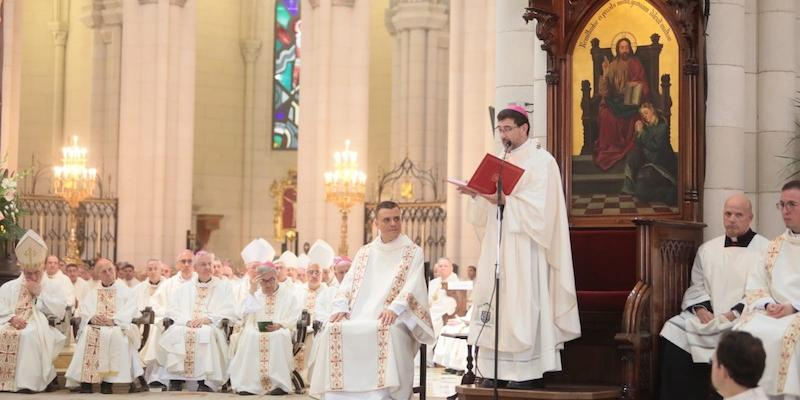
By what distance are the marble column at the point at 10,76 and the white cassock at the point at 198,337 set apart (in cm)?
791

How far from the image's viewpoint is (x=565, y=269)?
877 centimetres

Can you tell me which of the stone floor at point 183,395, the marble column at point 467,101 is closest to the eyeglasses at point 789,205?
the stone floor at point 183,395

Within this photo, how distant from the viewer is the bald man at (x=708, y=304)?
8586mm

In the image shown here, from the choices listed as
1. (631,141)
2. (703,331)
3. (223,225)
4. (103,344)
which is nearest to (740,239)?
(703,331)

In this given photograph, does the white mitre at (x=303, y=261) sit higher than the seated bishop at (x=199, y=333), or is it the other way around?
the white mitre at (x=303, y=261)

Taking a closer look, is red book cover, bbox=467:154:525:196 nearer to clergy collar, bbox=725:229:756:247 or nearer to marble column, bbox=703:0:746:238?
clergy collar, bbox=725:229:756:247

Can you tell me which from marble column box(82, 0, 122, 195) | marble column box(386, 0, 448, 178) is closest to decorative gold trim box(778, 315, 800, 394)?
marble column box(386, 0, 448, 178)

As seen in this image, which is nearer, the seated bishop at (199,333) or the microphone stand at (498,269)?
the microphone stand at (498,269)

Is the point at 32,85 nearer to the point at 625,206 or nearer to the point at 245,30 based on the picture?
the point at 245,30

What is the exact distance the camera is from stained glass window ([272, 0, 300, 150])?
99.9ft

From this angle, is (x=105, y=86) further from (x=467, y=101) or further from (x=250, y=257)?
(x=250, y=257)

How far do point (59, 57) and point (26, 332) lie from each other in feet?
57.4

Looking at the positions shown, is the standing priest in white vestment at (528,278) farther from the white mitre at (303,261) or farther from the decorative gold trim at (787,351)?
the white mitre at (303,261)

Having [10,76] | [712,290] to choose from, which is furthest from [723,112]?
[10,76]
